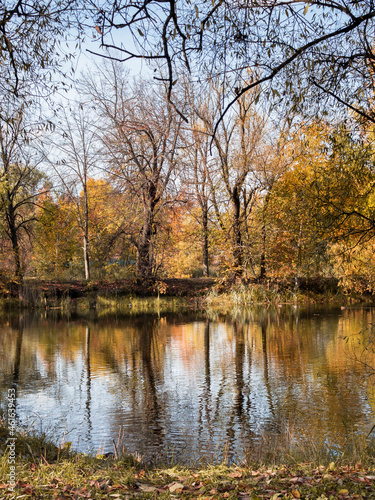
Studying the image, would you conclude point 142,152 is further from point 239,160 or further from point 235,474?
point 235,474

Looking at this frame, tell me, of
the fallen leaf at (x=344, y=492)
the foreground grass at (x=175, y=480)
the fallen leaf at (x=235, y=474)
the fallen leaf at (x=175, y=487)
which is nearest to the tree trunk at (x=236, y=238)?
the foreground grass at (x=175, y=480)

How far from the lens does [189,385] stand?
952cm

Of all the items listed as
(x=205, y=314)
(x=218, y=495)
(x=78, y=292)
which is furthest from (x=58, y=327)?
(x=218, y=495)

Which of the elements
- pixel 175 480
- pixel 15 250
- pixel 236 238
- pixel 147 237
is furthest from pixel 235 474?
pixel 15 250

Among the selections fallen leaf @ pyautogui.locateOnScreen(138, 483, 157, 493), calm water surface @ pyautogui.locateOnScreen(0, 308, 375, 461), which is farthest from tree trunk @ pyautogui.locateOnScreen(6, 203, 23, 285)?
fallen leaf @ pyautogui.locateOnScreen(138, 483, 157, 493)

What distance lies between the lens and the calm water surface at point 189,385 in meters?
6.81

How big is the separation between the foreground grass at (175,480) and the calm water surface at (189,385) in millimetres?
1105

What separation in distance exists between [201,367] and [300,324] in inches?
299

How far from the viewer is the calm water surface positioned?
6812 millimetres

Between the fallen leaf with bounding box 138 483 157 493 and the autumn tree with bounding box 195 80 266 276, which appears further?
the autumn tree with bounding box 195 80 266 276

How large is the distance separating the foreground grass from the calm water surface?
1.11 m

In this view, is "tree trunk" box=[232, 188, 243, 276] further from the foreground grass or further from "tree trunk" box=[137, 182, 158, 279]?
the foreground grass

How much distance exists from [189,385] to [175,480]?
504cm

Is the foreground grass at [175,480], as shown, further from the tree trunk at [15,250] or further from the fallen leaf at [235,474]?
the tree trunk at [15,250]
